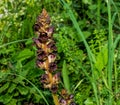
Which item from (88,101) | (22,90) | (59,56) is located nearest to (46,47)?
(88,101)

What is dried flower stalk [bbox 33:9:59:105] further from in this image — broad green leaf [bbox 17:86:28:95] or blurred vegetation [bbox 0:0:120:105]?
broad green leaf [bbox 17:86:28:95]

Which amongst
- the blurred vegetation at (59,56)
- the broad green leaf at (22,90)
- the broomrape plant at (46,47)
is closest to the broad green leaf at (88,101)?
the blurred vegetation at (59,56)

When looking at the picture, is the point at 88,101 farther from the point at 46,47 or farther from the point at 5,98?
the point at 46,47

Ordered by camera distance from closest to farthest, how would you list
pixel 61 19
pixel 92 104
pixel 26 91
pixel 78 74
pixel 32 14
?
1. pixel 92 104
2. pixel 26 91
3. pixel 78 74
4. pixel 61 19
5. pixel 32 14

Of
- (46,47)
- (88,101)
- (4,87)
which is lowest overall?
(88,101)

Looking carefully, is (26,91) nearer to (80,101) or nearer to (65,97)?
(80,101)

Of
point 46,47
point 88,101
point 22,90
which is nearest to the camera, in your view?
point 46,47

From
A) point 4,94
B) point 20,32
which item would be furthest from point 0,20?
point 4,94

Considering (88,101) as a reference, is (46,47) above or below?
above

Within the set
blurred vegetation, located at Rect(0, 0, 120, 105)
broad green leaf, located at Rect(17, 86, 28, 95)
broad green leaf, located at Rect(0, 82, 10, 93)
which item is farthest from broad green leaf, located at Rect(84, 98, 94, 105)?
broad green leaf, located at Rect(0, 82, 10, 93)
